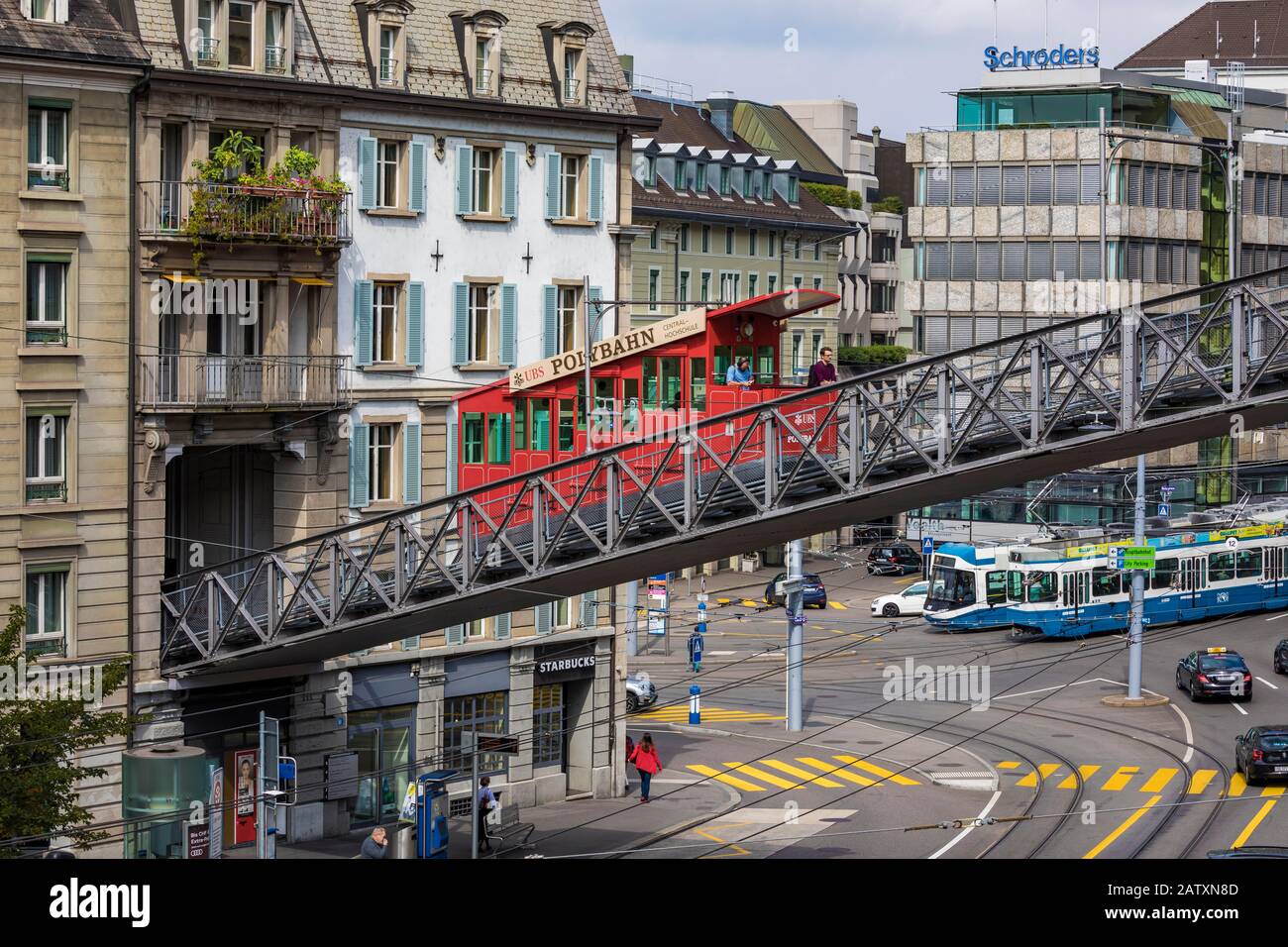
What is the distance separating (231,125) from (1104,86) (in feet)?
201

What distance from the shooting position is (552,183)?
48125 millimetres

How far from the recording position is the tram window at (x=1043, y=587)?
72.1 metres

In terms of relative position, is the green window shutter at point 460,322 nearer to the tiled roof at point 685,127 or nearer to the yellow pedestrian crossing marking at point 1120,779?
the yellow pedestrian crossing marking at point 1120,779

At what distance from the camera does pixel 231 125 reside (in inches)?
1624

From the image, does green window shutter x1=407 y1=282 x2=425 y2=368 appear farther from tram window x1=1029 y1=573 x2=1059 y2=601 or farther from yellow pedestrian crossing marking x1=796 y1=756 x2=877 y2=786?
tram window x1=1029 y1=573 x2=1059 y2=601

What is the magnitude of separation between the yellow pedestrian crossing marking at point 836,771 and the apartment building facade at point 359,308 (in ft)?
22.3

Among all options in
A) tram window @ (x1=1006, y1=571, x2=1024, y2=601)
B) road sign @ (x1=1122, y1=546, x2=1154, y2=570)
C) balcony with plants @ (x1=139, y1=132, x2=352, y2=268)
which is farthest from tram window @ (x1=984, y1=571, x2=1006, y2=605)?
balcony with plants @ (x1=139, y1=132, x2=352, y2=268)

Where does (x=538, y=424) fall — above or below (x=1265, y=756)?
above

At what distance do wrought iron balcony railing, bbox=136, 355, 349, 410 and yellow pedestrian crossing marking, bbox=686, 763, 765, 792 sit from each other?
52.7 feet

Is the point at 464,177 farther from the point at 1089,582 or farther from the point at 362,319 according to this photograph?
the point at 1089,582

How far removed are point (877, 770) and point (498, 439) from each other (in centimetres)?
1705

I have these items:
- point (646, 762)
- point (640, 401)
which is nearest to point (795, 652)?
point (646, 762)

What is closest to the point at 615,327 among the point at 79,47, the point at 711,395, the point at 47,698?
the point at 711,395

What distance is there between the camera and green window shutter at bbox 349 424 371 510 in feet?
145
